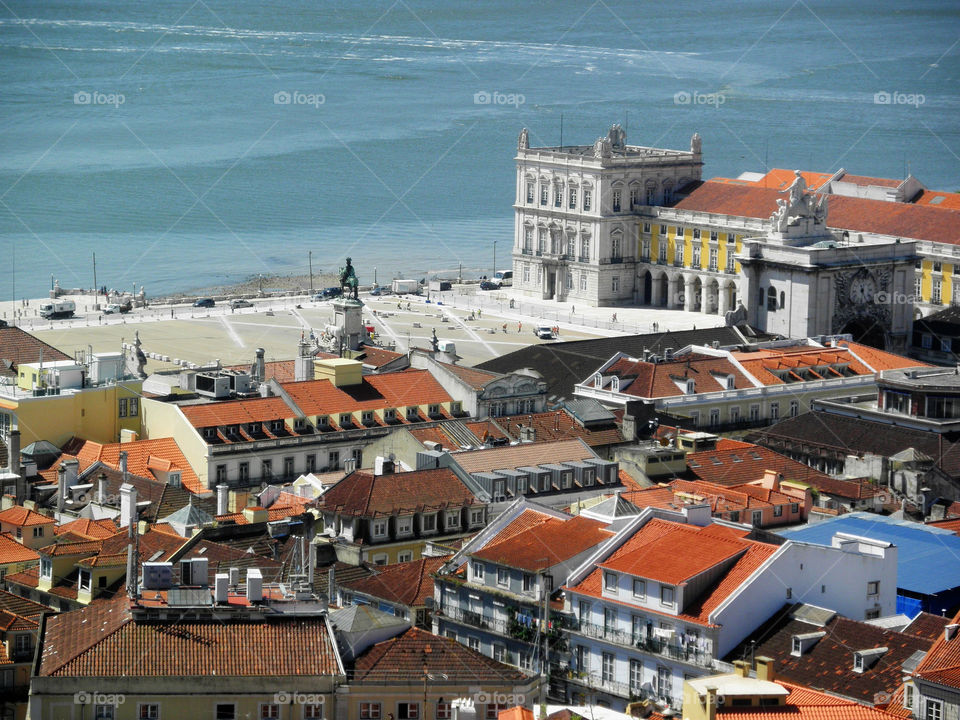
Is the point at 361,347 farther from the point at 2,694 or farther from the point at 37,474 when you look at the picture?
the point at 2,694

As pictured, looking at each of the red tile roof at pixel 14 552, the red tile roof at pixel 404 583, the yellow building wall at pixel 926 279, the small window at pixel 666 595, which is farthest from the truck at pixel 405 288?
the small window at pixel 666 595

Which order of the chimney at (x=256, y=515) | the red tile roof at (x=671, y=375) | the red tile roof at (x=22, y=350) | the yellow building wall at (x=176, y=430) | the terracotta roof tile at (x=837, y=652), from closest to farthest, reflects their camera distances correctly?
the terracotta roof tile at (x=837, y=652), the chimney at (x=256, y=515), the yellow building wall at (x=176, y=430), the red tile roof at (x=22, y=350), the red tile roof at (x=671, y=375)

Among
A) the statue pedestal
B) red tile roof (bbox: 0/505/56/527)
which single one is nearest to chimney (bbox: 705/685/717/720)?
red tile roof (bbox: 0/505/56/527)

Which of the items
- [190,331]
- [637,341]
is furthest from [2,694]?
[190,331]

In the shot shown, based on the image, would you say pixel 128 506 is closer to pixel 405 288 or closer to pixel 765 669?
pixel 765 669

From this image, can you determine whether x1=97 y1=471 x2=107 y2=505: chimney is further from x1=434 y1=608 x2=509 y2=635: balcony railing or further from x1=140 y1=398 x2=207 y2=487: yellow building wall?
x1=434 y1=608 x2=509 y2=635: balcony railing

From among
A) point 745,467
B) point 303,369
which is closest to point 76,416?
point 303,369

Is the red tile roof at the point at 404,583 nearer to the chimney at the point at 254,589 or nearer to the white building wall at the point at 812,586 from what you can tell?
the white building wall at the point at 812,586
